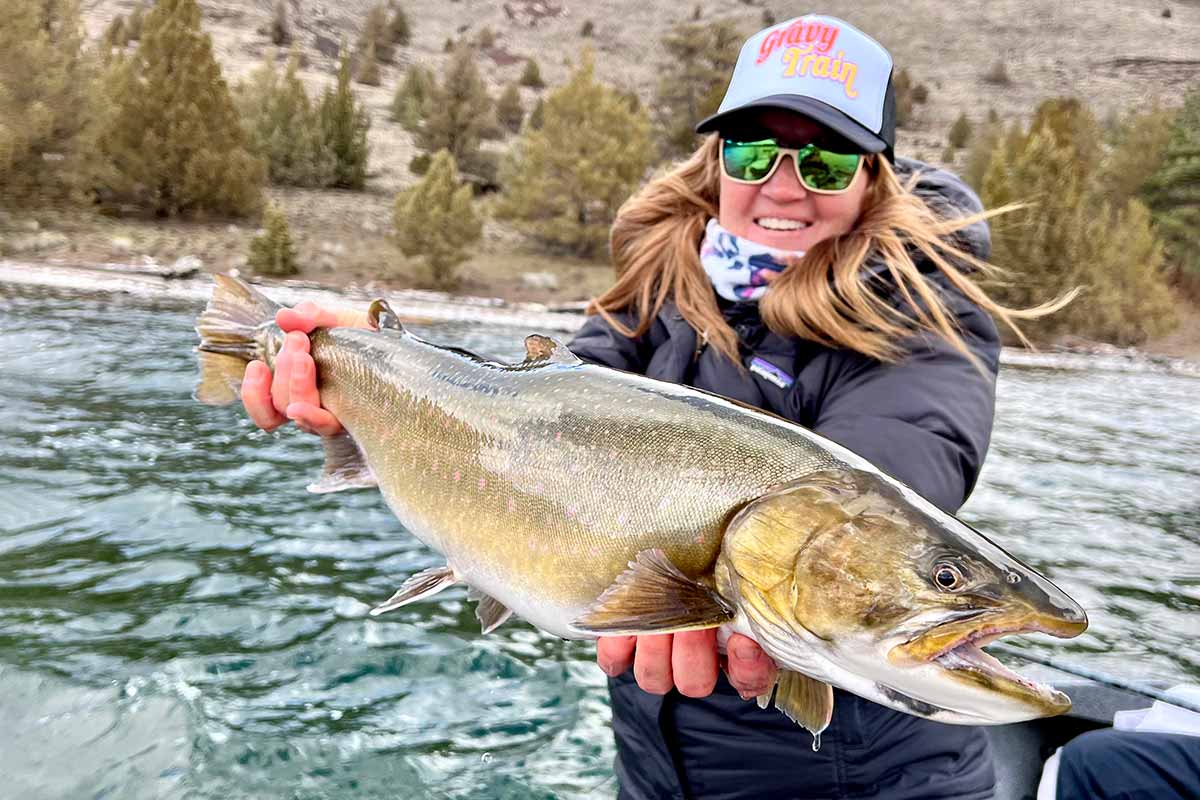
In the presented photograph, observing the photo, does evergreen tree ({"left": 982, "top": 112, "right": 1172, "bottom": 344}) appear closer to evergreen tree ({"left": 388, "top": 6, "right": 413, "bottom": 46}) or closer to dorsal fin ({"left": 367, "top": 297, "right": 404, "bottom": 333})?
dorsal fin ({"left": 367, "top": 297, "right": 404, "bottom": 333})

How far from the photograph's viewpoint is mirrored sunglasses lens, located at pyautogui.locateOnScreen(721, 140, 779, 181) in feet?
8.48

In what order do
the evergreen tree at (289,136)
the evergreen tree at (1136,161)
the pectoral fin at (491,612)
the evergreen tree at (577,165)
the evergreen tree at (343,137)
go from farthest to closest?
1. the evergreen tree at (1136,161)
2. the evergreen tree at (343,137)
3. the evergreen tree at (289,136)
4. the evergreen tree at (577,165)
5. the pectoral fin at (491,612)

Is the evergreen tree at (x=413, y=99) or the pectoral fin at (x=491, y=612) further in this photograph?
the evergreen tree at (x=413, y=99)

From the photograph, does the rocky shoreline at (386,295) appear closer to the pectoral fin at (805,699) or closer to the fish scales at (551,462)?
the fish scales at (551,462)

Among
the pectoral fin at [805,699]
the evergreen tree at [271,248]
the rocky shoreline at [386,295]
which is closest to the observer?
the pectoral fin at [805,699]

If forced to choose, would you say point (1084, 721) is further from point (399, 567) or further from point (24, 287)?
point (24, 287)

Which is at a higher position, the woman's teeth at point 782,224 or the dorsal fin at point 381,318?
the woman's teeth at point 782,224

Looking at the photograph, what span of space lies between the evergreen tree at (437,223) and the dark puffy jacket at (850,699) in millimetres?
23988

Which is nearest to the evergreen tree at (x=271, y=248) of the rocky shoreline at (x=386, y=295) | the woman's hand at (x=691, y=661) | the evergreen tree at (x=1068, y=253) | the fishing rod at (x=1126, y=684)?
the rocky shoreline at (x=386, y=295)

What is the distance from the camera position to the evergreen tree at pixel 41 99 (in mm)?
23266

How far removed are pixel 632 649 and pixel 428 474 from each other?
87cm

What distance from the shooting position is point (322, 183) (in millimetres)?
33781

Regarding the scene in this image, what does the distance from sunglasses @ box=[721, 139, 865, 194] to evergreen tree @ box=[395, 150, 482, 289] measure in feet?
77.5

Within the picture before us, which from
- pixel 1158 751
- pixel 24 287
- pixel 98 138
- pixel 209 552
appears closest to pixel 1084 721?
pixel 1158 751
